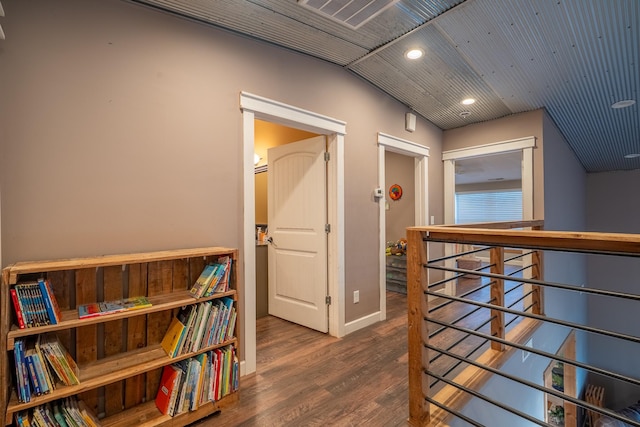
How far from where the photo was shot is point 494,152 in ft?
12.8

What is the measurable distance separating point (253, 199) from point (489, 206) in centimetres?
780

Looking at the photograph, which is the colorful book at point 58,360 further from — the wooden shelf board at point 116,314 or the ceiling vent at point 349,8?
the ceiling vent at point 349,8

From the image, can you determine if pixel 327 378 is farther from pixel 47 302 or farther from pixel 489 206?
pixel 489 206

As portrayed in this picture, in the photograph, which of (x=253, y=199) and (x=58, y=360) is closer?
(x=58, y=360)

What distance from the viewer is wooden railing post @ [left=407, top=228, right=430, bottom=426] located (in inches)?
60.9

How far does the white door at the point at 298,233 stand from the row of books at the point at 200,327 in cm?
127

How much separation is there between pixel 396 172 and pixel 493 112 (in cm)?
187

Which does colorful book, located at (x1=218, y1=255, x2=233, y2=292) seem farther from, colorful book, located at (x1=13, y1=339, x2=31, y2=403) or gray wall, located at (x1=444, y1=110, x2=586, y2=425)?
gray wall, located at (x1=444, y1=110, x2=586, y2=425)

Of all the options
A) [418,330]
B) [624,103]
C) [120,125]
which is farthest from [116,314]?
[624,103]

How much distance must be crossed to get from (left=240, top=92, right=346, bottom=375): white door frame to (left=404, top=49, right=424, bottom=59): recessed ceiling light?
0.83m

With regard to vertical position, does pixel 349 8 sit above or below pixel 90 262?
above

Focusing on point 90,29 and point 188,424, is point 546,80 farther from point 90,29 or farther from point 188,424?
point 188,424

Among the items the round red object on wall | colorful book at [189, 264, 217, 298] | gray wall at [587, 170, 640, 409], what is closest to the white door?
colorful book at [189, 264, 217, 298]

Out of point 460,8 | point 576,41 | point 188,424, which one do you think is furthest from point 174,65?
point 576,41
